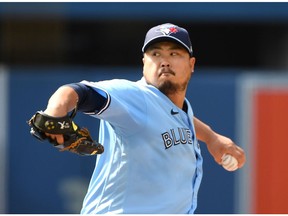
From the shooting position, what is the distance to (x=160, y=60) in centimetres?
359

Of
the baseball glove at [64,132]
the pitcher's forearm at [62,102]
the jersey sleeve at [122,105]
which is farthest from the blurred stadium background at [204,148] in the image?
the pitcher's forearm at [62,102]

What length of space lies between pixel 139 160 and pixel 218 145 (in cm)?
83

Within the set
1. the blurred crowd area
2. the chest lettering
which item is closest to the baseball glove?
the chest lettering

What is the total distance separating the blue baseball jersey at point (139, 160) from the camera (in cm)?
343

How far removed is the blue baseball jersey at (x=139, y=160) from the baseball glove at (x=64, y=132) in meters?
0.27

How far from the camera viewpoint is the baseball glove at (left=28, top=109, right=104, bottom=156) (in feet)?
9.48

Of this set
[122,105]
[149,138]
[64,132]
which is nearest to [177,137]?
[149,138]

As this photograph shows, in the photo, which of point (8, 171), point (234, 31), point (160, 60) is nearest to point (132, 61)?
point (234, 31)

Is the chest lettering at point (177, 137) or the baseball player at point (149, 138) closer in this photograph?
the baseball player at point (149, 138)

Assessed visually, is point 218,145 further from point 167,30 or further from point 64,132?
point 64,132

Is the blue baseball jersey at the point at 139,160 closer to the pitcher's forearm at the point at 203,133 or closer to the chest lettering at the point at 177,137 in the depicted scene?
the chest lettering at the point at 177,137

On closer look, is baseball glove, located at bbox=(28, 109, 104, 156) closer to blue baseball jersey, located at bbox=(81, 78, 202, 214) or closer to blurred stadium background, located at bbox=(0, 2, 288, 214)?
blue baseball jersey, located at bbox=(81, 78, 202, 214)

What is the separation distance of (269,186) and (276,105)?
85 cm

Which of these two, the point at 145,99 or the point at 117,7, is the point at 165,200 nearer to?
the point at 145,99
